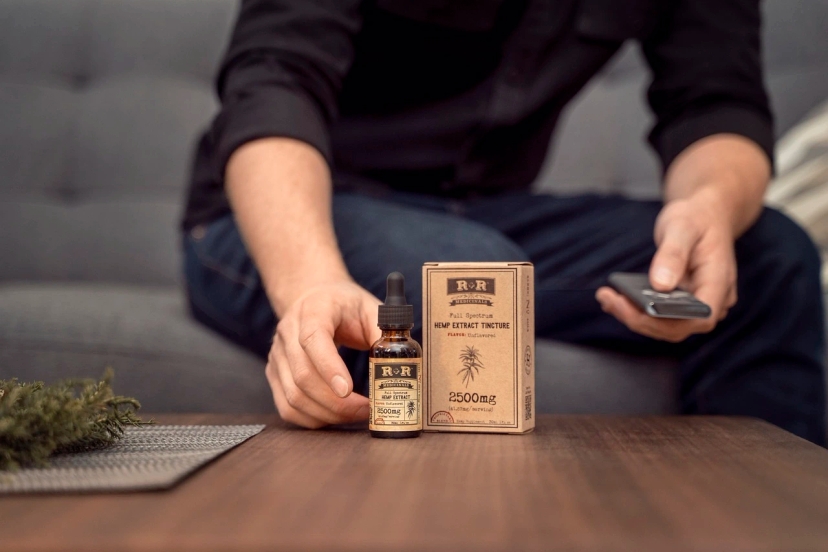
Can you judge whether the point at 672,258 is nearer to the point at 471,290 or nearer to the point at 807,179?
the point at 471,290

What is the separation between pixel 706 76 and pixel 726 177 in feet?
0.75

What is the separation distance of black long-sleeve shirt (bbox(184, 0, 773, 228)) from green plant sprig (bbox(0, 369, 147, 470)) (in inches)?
22.5

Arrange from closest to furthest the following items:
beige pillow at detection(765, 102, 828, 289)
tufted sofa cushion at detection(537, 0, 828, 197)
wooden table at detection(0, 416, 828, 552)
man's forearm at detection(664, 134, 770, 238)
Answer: wooden table at detection(0, 416, 828, 552) → man's forearm at detection(664, 134, 770, 238) → beige pillow at detection(765, 102, 828, 289) → tufted sofa cushion at detection(537, 0, 828, 197)

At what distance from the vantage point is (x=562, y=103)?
1234 millimetres

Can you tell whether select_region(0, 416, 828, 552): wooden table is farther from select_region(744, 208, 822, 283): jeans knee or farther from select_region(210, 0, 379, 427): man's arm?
select_region(744, 208, 822, 283): jeans knee

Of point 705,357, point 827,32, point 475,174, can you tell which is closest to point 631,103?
point 827,32

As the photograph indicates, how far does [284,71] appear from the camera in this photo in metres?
0.93

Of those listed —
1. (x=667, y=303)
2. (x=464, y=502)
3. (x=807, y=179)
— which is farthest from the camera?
(x=807, y=179)

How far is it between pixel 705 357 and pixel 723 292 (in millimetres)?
145

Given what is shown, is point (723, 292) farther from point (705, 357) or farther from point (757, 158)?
point (757, 158)

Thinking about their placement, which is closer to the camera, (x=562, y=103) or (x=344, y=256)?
(x=344, y=256)

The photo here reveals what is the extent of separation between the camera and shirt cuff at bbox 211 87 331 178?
0.87 metres

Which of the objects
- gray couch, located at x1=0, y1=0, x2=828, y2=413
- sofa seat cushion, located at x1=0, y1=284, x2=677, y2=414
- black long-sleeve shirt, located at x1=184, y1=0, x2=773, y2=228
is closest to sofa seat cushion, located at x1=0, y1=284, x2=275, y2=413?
sofa seat cushion, located at x1=0, y1=284, x2=677, y2=414

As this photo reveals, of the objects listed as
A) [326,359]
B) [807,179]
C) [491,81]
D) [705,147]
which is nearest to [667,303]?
[326,359]
